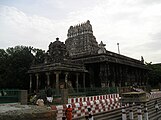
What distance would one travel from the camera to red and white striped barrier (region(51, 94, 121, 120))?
7.58 m

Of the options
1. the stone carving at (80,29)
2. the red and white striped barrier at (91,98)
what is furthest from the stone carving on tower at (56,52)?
the stone carving at (80,29)

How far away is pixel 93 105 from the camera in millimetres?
10195

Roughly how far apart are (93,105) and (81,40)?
27.2 m

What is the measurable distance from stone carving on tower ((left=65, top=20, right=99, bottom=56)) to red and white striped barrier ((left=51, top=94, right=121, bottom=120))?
72.6 ft

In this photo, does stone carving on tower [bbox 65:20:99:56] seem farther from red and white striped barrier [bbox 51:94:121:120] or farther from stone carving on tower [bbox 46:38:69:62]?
red and white striped barrier [bbox 51:94:121:120]

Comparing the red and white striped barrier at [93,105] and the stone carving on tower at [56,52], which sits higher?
the stone carving on tower at [56,52]

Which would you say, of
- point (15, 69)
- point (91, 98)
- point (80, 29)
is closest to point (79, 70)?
point (15, 69)

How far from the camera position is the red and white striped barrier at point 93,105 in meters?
7.58

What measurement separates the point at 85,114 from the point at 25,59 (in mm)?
22823

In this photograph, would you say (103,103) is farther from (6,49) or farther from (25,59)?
(6,49)

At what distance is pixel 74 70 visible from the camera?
2256 cm

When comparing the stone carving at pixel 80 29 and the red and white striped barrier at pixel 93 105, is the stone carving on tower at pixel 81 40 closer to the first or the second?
the stone carving at pixel 80 29

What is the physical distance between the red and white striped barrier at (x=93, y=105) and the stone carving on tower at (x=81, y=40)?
22.1m

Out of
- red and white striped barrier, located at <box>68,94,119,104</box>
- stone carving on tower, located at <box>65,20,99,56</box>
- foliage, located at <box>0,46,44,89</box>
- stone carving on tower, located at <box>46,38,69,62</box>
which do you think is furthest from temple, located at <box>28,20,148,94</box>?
red and white striped barrier, located at <box>68,94,119,104</box>
